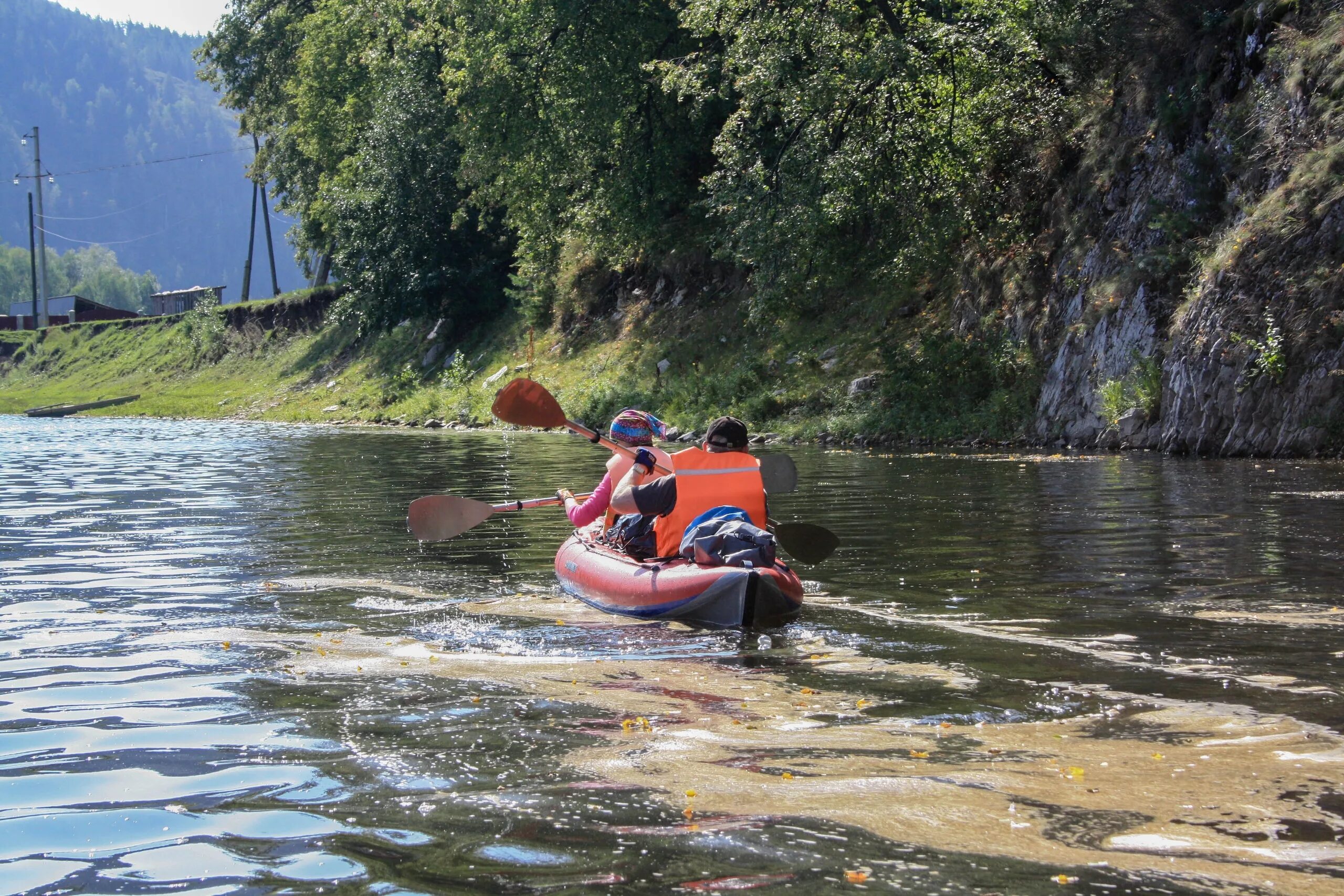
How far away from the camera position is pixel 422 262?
4275cm

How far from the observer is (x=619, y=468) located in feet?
32.0

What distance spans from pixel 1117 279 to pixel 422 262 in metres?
26.7

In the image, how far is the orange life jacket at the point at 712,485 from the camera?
8523 mm

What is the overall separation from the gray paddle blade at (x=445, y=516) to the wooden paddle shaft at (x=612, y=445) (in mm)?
1007

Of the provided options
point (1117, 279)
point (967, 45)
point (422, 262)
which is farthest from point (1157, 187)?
point (422, 262)

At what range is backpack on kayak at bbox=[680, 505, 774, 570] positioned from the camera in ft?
26.5

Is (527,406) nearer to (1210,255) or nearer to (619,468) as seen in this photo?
(619,468)

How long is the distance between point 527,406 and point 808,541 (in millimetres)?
3305

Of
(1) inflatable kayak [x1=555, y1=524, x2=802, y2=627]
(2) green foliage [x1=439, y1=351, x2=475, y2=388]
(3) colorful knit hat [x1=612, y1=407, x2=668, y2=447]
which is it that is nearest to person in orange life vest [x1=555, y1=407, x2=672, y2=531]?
(3) colorful knit hat [x1=612, y1=407, x2=668, y2=447]

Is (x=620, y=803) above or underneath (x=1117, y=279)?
underneath

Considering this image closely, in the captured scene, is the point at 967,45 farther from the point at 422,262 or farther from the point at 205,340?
the point at 205,340

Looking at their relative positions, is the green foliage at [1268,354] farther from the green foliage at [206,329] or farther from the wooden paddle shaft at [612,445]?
the green foliage at [206,329]

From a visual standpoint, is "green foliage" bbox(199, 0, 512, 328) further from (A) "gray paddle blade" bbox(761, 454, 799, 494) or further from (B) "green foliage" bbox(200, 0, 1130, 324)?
(A) "gray paddle blade" bbox(761, 454, 799, 494)

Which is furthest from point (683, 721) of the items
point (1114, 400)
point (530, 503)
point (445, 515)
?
point (1114, 400)
